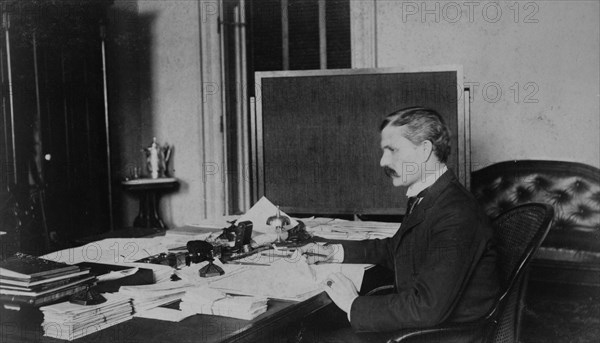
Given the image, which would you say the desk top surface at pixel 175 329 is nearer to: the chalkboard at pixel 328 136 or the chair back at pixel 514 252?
the chair back at pixel 514 252

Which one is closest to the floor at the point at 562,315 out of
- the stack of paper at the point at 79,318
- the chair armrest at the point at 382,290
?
the chair armrest at the point at 382,290

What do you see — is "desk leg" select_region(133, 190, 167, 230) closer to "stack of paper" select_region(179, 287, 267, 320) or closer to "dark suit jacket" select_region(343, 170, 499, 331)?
"dark suit jacket" select_region(343, 170, 499, 331)

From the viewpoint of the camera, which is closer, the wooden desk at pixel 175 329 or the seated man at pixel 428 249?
the wooden desk at pixel 175 329

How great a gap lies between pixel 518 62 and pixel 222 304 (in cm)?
368

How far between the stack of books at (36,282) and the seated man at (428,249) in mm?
744

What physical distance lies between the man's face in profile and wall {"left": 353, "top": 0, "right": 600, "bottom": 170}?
2.93m

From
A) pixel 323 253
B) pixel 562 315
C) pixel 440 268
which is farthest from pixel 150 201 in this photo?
pixel 440 268

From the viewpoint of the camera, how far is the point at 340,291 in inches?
77.7

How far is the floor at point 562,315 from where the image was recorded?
150 inches

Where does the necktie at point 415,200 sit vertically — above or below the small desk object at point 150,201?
above

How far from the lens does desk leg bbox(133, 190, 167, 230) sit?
6.03 metres

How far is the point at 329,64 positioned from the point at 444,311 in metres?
3.87

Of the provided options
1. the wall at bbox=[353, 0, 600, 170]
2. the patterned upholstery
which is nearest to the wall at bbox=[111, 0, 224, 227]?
the wall at bbox=[353, 0, 600, 170]

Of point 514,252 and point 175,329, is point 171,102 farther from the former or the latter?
point 175,329
